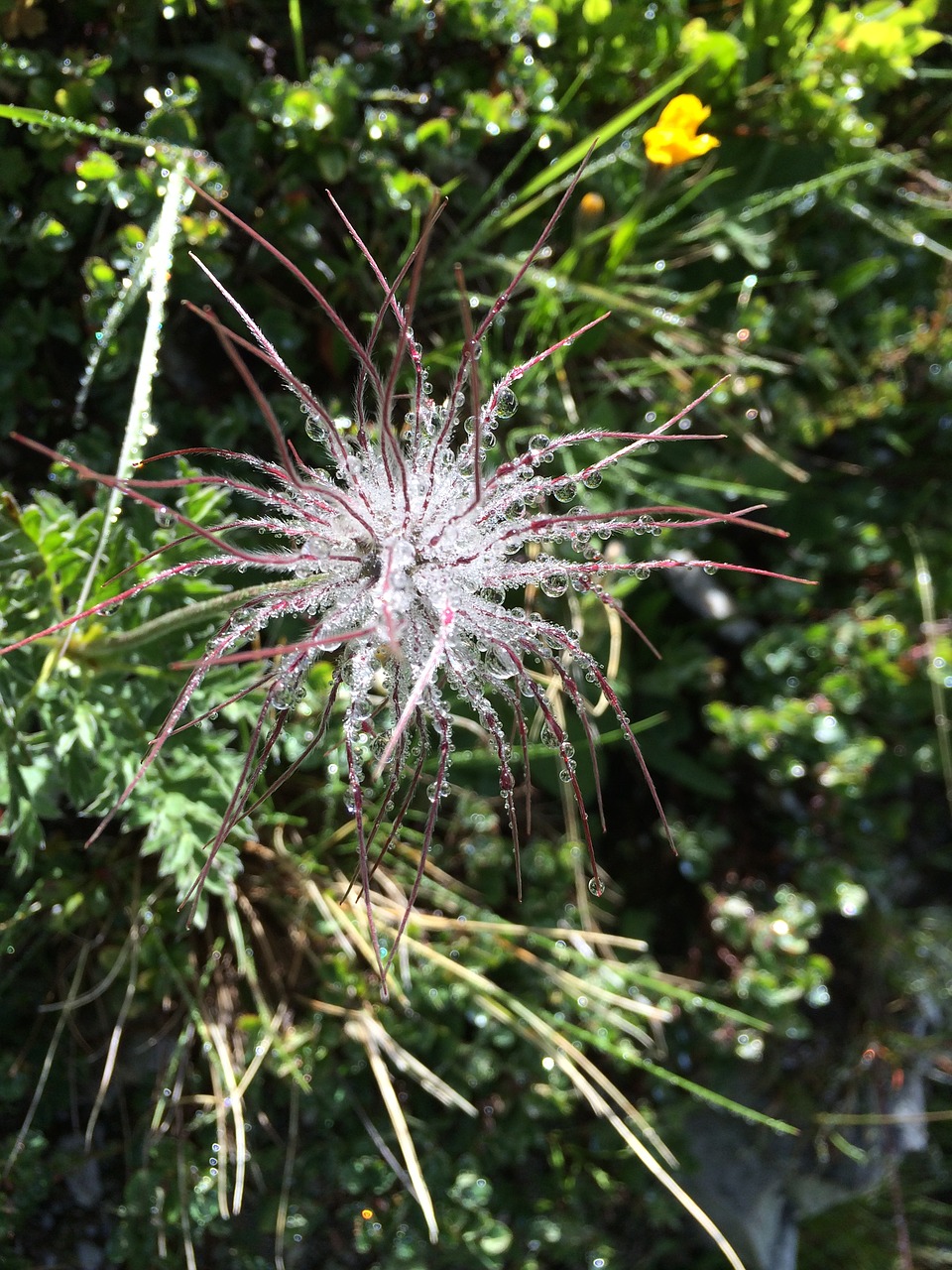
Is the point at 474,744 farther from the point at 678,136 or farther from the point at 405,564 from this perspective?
the point at 678,136

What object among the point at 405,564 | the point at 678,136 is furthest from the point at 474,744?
the point at 678,136

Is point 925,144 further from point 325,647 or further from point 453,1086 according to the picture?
point 453,1086

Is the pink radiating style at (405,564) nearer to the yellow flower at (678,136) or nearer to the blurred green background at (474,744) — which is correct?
the blurred green background at (474,744)

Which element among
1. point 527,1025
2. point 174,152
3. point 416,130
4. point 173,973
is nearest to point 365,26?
point 416,130

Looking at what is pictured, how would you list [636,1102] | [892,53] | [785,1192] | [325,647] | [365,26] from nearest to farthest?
1. [325,647]
2. [365,26]
3. [892,53]
4. [636,1102]
5. [785,1192]

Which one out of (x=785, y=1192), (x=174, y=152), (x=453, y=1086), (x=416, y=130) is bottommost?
(x=785, y=1192)

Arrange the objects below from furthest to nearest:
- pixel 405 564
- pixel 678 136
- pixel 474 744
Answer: pixel 474 744 → pixel 678 136 → pixel 405 564

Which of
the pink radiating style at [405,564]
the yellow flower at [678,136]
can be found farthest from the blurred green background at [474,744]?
the pink radiating style at [405,564]

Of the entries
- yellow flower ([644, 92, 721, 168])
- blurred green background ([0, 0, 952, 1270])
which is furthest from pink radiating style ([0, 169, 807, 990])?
yellow flower ([644, 92, 721, 168])
